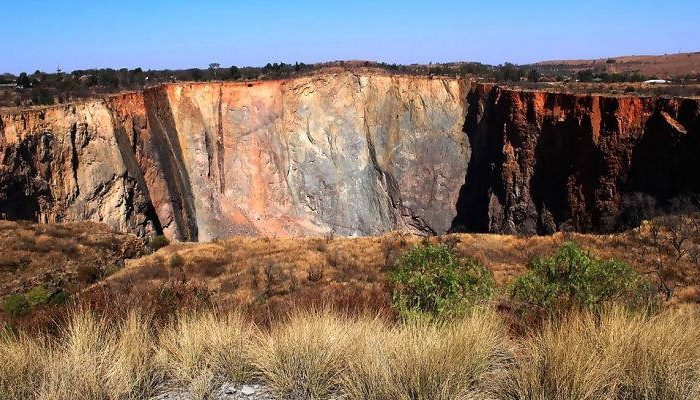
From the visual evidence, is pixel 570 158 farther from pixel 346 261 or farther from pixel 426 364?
pixel 426 364

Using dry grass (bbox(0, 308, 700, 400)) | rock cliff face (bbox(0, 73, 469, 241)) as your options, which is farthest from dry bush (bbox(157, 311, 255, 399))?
rock cliff face (bbox(0, 73, 469, 241))

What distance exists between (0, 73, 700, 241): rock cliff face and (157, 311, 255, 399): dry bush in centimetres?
2423

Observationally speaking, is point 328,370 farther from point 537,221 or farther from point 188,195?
point 188,195

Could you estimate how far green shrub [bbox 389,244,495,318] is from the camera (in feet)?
26.5

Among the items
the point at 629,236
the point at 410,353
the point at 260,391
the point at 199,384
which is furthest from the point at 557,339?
the point at 629,236

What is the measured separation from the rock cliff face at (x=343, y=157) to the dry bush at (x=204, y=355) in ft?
79.5

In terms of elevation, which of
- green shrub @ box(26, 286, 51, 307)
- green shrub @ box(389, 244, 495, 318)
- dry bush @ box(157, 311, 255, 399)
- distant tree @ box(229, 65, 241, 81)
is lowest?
green shrub @ box(26, 286, 51, 307)

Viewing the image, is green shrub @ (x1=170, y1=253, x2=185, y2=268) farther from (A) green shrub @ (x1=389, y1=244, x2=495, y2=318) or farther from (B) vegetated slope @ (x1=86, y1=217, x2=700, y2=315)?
(A) green shrub @ (x1=389, y1=244, x2=495, y2=318)

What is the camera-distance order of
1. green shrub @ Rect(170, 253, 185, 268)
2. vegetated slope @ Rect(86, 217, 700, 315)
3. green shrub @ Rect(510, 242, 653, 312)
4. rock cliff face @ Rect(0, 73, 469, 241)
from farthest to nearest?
1. rock cliff face @ Rect(0, 73, 469, 241)
2. green shrub @ Rect(170, 253, 185, 268)
3. vegetated slope @ Rect(86, 217, 700, 315)
4. green shrub @ Rect(510, 242, 653, 312)

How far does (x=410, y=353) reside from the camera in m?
4.92

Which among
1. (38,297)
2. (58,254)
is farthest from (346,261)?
(58,254)

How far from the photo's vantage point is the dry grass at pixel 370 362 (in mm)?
4609

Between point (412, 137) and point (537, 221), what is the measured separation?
13138 millimetres

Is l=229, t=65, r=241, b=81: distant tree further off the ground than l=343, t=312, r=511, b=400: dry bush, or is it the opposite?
l=229, t=65, r=241, b=81: distant tree
